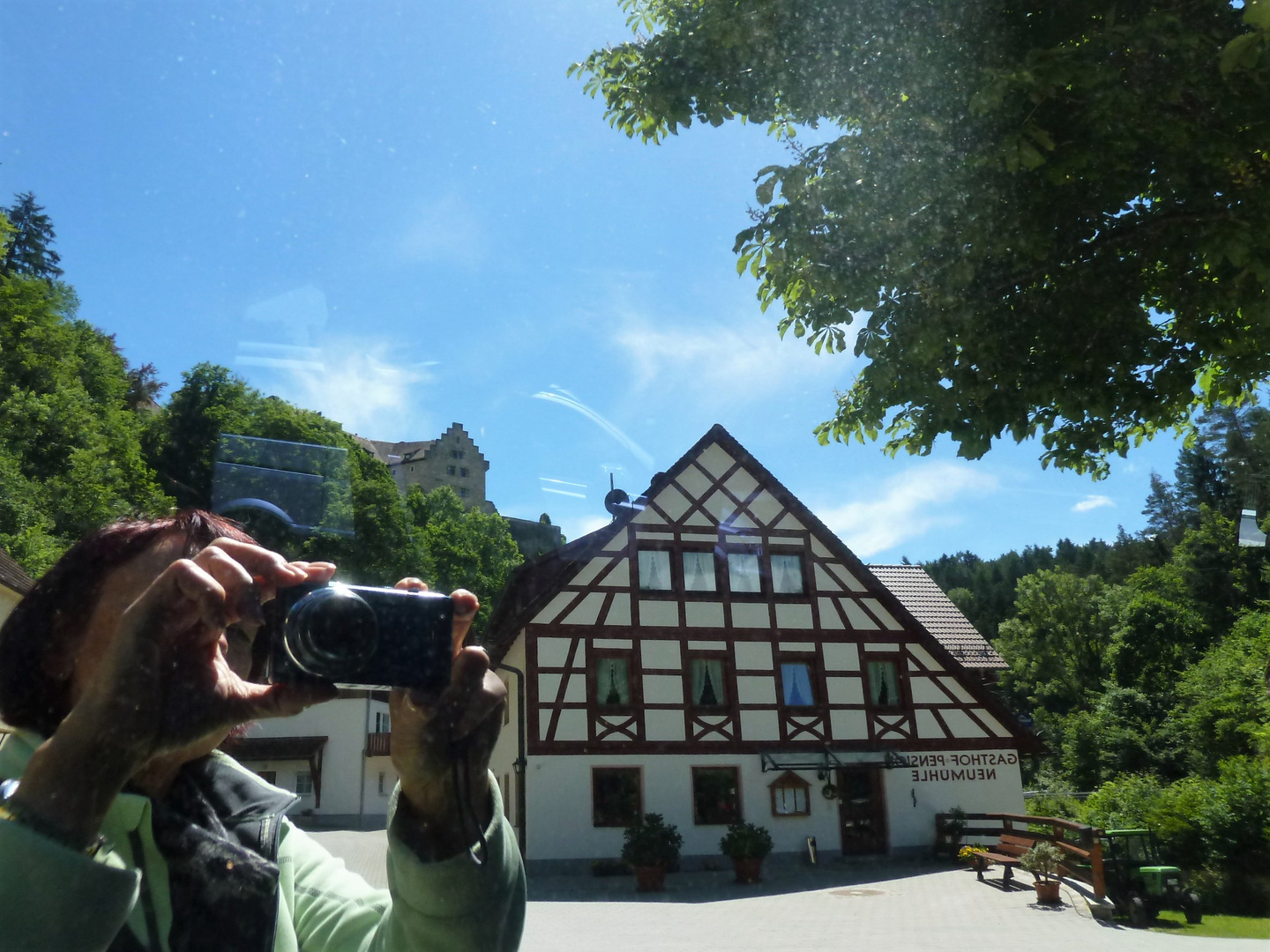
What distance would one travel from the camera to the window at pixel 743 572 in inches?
760

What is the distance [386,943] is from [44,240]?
1655 inches

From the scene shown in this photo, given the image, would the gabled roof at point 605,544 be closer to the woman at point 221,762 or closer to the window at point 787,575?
the window at point 787,575

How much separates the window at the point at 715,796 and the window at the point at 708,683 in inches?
50.3

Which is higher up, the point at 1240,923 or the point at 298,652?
the point at 298,652

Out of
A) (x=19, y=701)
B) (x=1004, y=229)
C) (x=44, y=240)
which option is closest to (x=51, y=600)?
(x=19, y=701)

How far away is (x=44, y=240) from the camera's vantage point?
3575cm

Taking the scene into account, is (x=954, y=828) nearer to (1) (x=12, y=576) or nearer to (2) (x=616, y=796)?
(2) (x=616, y=796)

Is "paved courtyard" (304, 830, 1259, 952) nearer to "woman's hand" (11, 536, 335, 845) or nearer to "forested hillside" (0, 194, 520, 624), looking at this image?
"forested hillside" (0, 194, 520, 624)

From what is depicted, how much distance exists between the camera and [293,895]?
57.6 inches

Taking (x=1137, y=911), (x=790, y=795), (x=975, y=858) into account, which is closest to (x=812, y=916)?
(x=1137, y=911)

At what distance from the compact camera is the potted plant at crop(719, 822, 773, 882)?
53.2 feet

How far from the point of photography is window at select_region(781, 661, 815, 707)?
19156mm

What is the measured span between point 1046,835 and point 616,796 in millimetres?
7511

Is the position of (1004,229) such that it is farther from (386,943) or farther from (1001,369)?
(386,943)
